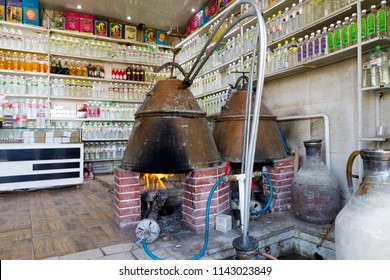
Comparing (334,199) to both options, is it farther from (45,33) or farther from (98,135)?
(45,33)

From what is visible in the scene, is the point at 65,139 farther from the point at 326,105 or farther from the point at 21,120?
the point at 326,105

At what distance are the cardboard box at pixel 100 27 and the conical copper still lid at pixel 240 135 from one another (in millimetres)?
3969

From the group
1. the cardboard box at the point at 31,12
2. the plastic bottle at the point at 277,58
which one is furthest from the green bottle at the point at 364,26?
the cardboard box at the point at 31,12

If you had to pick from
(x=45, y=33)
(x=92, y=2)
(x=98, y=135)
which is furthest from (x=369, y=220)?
(x=45, y=33)

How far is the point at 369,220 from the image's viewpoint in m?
1.37

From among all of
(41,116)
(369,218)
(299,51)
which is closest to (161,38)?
(41,116)

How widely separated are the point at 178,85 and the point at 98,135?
3338mm

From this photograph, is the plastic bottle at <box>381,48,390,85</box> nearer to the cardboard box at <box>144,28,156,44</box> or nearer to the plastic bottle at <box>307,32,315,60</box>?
the plastic bottle at <box>307,32,315,60</box>

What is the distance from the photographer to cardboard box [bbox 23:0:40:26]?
16.1ft

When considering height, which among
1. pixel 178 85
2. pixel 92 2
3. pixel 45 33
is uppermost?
pixel 92 2

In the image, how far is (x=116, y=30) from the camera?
5.79 meters

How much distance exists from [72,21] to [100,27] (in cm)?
55

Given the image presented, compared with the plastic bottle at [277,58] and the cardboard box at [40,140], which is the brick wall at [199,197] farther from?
the cardboard box at [40,140]

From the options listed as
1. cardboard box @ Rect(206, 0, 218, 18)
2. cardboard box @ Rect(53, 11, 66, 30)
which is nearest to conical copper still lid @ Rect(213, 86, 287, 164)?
cardboard box @ Rect(206, 0, 218, 18)
